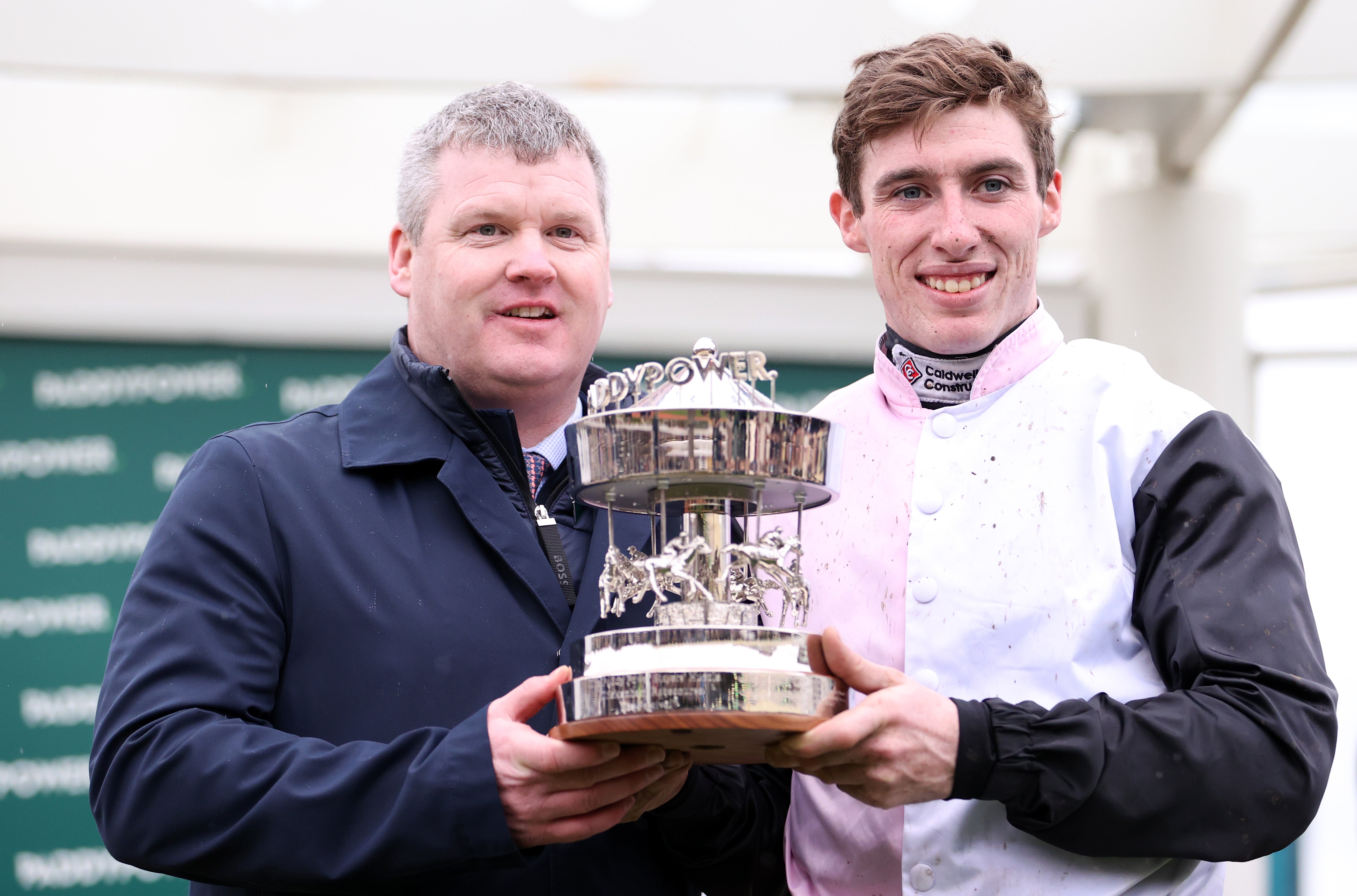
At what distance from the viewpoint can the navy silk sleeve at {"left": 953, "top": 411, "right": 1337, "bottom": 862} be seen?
7.25 feet

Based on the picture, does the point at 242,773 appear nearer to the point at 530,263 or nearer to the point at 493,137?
the point at 530,263

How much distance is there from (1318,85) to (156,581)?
526 cm

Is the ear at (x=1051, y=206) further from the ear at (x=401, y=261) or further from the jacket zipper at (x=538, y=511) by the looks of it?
the ear at (x=401, y=261)

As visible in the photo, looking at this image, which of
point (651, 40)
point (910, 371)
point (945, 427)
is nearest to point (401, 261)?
point (910, 371)

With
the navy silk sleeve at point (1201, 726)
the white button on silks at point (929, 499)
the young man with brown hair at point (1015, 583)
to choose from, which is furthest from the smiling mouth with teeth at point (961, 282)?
the navy silk sleeve at point (1201, 726)

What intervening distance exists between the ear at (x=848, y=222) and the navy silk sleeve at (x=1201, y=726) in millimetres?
849

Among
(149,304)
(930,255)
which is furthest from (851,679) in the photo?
(149,304)

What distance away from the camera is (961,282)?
2.73 metres

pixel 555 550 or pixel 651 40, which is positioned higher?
pixel 651 40

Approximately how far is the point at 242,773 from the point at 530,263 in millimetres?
1128

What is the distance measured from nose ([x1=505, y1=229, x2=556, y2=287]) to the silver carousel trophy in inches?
19.1

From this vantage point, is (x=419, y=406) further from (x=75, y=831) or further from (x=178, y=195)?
(x=178, y=195)

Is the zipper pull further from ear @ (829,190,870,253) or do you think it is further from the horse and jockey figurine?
ear @ (829,190,870,253)

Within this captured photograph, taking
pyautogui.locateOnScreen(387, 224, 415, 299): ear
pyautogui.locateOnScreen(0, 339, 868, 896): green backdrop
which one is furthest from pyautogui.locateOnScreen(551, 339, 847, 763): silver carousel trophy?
pyautogui.locateOnScreen(0, 339, 868, 896): green backdrop
